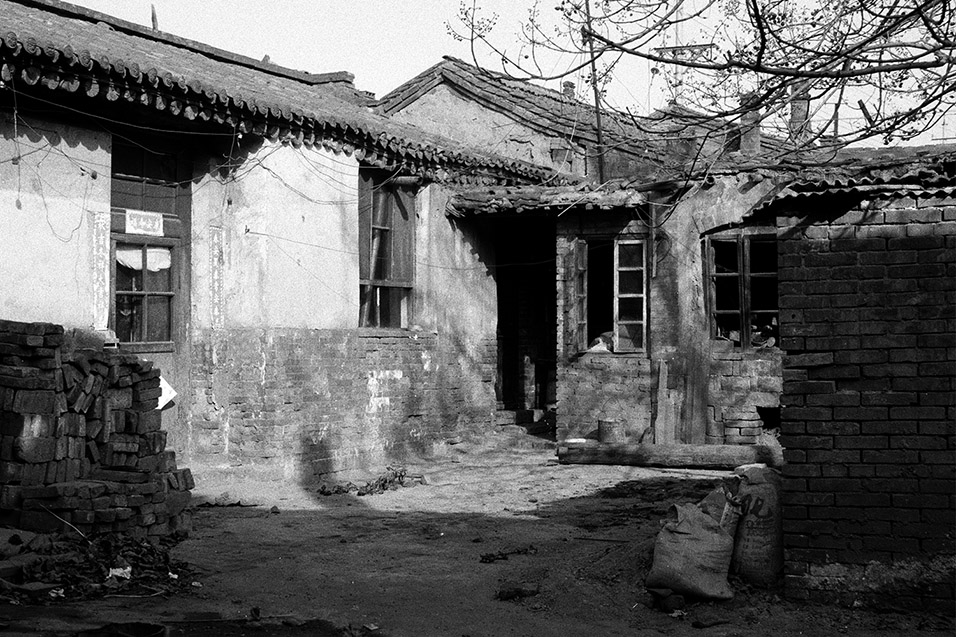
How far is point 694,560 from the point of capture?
5949 mm

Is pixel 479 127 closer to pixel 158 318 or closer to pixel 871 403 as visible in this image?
pixel 158 318

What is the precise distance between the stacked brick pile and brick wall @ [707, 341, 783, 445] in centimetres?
771

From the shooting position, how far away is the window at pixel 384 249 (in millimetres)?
12453

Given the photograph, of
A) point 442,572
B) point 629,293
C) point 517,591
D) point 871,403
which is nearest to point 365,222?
point 629,293

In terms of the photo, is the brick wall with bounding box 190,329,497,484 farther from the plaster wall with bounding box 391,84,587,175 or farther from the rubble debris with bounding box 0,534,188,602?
the plaster wall with bounding box 391,84,587,175

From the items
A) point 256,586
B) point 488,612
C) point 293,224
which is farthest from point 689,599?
point 293,224

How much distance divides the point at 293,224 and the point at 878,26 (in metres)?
6.96

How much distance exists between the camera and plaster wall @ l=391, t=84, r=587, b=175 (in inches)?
689

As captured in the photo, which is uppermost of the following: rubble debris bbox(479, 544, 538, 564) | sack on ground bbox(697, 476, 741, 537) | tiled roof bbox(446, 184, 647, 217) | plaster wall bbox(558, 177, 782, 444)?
tiled roof bbox(446, 184, 647, 217)

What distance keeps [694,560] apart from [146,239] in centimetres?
648

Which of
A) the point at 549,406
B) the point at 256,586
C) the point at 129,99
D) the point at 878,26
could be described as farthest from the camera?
the point at 549,406

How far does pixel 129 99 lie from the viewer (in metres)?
9.04

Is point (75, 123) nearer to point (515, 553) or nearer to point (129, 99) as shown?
point (129, 99)

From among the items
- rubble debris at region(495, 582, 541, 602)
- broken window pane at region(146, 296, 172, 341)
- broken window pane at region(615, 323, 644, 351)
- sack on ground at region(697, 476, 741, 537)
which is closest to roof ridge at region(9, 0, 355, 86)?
broken window pane at region(146, 296, 172, 341)
